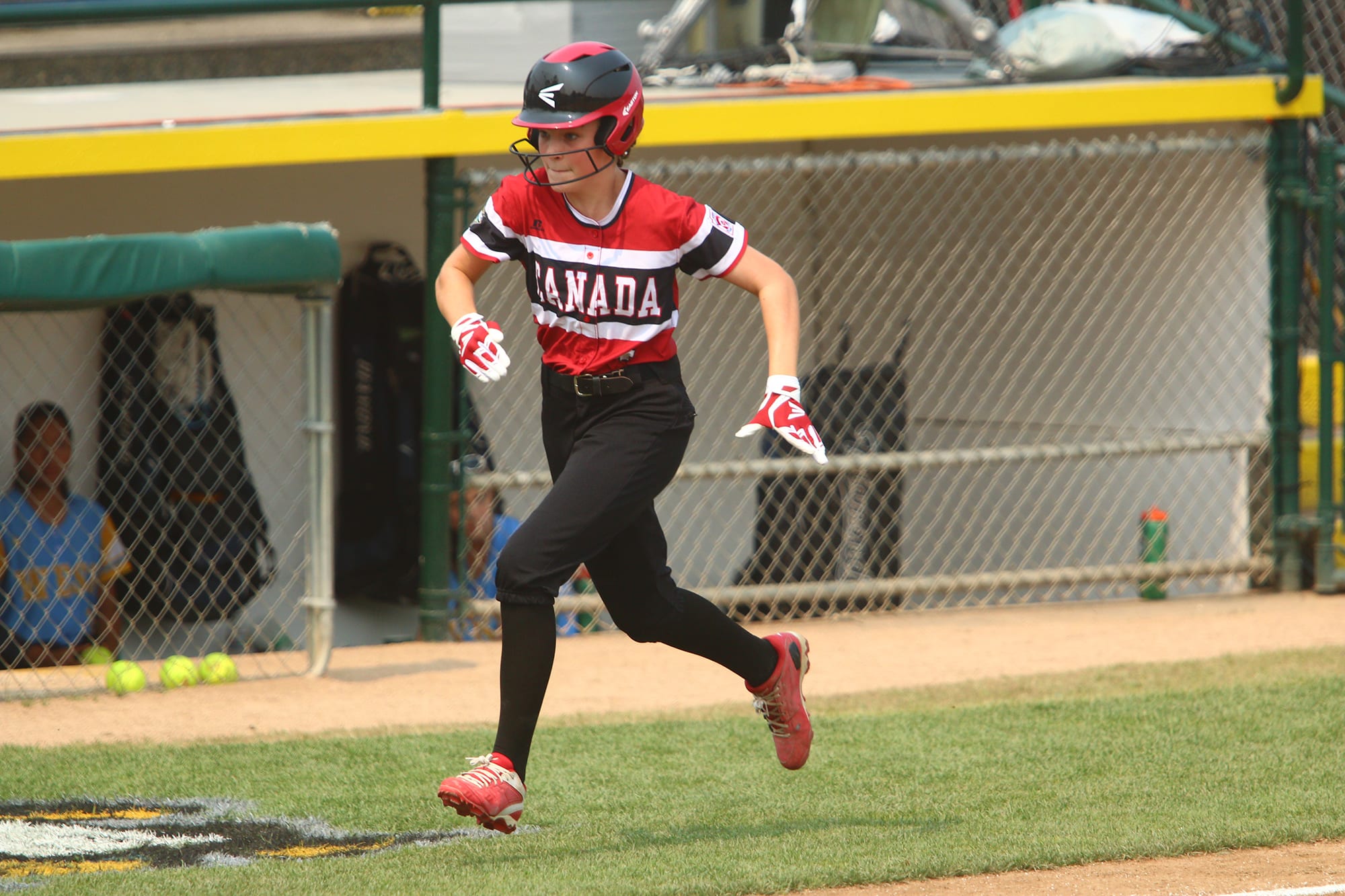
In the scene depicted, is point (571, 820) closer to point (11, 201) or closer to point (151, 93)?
point (11, 201)

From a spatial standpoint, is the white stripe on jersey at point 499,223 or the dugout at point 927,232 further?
the dugout at point 927,232

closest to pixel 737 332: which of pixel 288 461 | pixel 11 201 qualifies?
pixel 288 461

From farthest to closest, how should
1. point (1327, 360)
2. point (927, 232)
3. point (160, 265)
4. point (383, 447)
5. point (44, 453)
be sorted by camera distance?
point (927, 232), point (383, 447), point (1327, 360), point (44, 453), point (160, 265)

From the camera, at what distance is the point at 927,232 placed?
874cm

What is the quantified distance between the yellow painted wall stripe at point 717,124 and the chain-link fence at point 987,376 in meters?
0.20

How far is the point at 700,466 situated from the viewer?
7.03m

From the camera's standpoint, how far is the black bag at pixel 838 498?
7.93 meters

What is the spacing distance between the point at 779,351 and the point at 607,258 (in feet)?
1.52

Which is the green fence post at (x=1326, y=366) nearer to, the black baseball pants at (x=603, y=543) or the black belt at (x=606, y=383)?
the black baseball pants at (x=603, y=543)

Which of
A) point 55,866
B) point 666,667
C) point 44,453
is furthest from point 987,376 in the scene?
point 55,866

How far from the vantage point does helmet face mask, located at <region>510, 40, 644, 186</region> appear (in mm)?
3580

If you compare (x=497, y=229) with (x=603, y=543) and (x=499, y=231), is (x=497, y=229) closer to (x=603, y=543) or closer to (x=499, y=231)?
(x=499, y=231)

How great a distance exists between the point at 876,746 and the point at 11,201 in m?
5.16

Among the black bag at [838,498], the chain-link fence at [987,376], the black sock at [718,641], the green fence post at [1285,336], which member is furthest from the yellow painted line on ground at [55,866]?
the green fence post at [1285,336]
